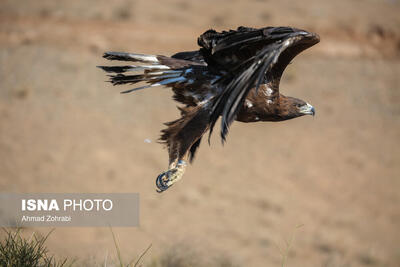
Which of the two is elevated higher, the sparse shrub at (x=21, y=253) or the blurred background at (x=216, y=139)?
the blurred background at (x=216, y=139)

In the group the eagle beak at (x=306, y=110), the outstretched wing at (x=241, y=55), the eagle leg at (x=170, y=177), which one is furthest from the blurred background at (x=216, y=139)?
the outstretched wing at (x=241, y=55)

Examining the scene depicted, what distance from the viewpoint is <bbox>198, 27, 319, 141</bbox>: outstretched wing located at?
4.43m

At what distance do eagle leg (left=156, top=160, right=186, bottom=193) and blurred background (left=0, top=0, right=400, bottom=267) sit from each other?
635 cm

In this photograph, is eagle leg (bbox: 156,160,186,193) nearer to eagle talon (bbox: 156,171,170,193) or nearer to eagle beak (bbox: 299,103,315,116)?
eagle talon (bbox: 156,171,170,193)

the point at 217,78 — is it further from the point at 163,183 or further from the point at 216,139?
the point at 216,139

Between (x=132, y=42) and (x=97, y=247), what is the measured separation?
875 cm

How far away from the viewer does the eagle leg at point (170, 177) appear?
191 inches

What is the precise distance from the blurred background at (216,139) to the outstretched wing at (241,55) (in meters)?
6.89

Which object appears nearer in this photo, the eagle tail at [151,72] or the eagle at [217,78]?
the eagle at [217,78]

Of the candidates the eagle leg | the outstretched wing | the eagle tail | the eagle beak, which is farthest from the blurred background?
the outstretched wing

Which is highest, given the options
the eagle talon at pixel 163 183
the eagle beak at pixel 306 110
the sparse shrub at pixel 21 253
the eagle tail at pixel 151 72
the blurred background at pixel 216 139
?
the blurred background at pixel 216 139

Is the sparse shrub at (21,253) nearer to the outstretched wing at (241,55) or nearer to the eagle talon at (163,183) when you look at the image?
the eagle talon at (163,183)

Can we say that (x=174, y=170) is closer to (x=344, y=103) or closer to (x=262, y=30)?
(x=262, y=30)

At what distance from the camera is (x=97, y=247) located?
11.9 m
